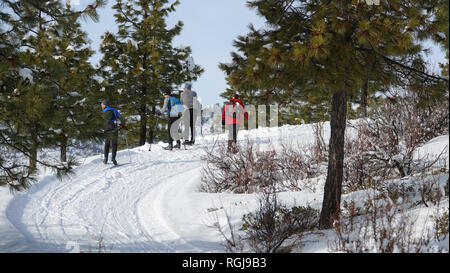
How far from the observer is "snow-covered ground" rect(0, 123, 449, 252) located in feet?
17.8

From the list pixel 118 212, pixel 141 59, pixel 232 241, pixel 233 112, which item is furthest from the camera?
pixel 141 59

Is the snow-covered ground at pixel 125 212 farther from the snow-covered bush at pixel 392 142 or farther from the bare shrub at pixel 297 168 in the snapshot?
the bare shrub at pixel 297 168

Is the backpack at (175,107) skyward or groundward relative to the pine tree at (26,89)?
skyward

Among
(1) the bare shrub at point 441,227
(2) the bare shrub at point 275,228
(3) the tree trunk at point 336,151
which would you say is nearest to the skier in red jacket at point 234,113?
(2) the bare shrub at point 275,228

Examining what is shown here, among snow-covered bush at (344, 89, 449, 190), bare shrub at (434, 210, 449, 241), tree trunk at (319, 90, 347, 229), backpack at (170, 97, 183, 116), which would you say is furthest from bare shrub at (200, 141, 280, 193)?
bare shrub at (434, 210, 449, 241)

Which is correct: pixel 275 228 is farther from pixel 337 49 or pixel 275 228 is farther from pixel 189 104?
pixel 189 104

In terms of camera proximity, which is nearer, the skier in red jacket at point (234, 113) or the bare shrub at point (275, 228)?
the bare shrub at point (275, 228)

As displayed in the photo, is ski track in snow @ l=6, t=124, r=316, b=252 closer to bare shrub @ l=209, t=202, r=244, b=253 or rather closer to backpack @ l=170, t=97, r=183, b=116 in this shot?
bare shrub @ l=209, t=202, r=244, b=253

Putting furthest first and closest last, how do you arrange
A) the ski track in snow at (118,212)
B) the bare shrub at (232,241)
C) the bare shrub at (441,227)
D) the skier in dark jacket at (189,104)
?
1. the skier in dark jacket at (189,104)
2. the ski track in snow at (118,212)
3. the bare shrub at (232,241)
4. the bare shrub at (441,227)

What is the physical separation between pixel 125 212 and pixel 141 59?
1509cm

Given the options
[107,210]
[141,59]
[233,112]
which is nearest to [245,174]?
[107,210]

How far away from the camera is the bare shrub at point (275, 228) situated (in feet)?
16.3

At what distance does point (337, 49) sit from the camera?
4.84 m

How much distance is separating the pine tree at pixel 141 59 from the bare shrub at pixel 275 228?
15589mm
